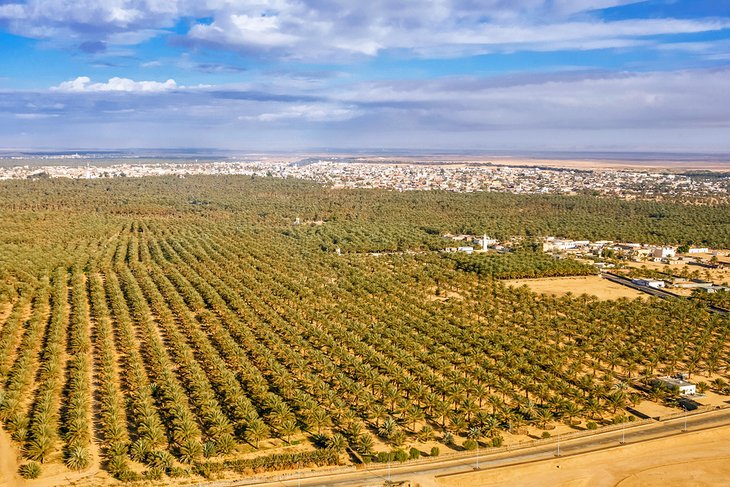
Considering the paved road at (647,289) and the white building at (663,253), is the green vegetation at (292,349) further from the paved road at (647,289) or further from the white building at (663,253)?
the white building at (663,253)

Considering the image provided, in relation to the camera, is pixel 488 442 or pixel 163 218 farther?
pixel 163 218

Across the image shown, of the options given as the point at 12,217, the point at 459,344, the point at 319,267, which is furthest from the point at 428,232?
the point at 12,217

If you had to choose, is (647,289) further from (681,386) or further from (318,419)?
(318,419)

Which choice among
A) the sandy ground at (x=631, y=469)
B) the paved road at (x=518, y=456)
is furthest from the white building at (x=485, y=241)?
the sandy ground at (x=631, y=469)

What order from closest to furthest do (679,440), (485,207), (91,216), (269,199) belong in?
(679,440)
(91,216)
(485,207)
(269,199)

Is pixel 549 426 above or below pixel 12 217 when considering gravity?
below

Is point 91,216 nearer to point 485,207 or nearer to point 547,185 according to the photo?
point 485,207
